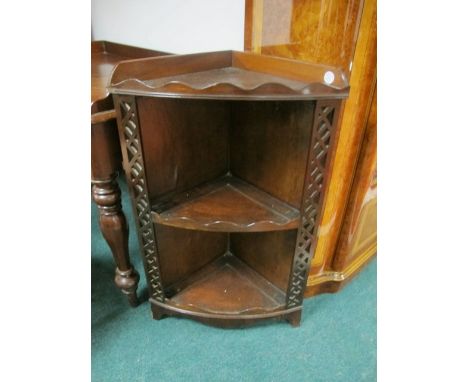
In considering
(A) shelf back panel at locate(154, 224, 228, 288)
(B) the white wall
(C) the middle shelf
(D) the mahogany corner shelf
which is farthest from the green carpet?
(B) the white wall

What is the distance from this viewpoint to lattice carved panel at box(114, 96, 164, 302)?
692 millimetres

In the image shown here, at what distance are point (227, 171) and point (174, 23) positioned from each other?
1.84 ft

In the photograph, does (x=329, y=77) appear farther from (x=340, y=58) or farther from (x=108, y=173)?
(x=108, y=173)

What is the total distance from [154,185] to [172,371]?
527mm

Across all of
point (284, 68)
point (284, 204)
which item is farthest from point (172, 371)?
point (284, 68)

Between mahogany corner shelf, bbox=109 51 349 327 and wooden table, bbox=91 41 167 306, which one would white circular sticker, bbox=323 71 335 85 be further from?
wooden table, bbox=91 41 167 306

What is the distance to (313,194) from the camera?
765mm

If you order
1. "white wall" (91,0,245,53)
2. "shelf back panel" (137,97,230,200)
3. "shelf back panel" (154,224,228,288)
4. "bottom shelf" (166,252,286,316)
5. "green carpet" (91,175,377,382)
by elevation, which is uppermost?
"white wall" (91,0,245,53)

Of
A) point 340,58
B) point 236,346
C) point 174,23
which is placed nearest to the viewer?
point 340,58

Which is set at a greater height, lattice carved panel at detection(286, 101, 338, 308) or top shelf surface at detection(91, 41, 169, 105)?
top shelf surface at detection(91, 41, 169, 105)

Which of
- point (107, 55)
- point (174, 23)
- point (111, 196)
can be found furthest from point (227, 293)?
point (107, 55)

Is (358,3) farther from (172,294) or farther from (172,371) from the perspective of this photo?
(172,371)

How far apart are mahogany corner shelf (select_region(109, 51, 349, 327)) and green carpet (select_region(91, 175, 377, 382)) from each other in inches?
2.1

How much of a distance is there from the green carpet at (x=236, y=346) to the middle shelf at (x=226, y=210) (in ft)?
1.37
